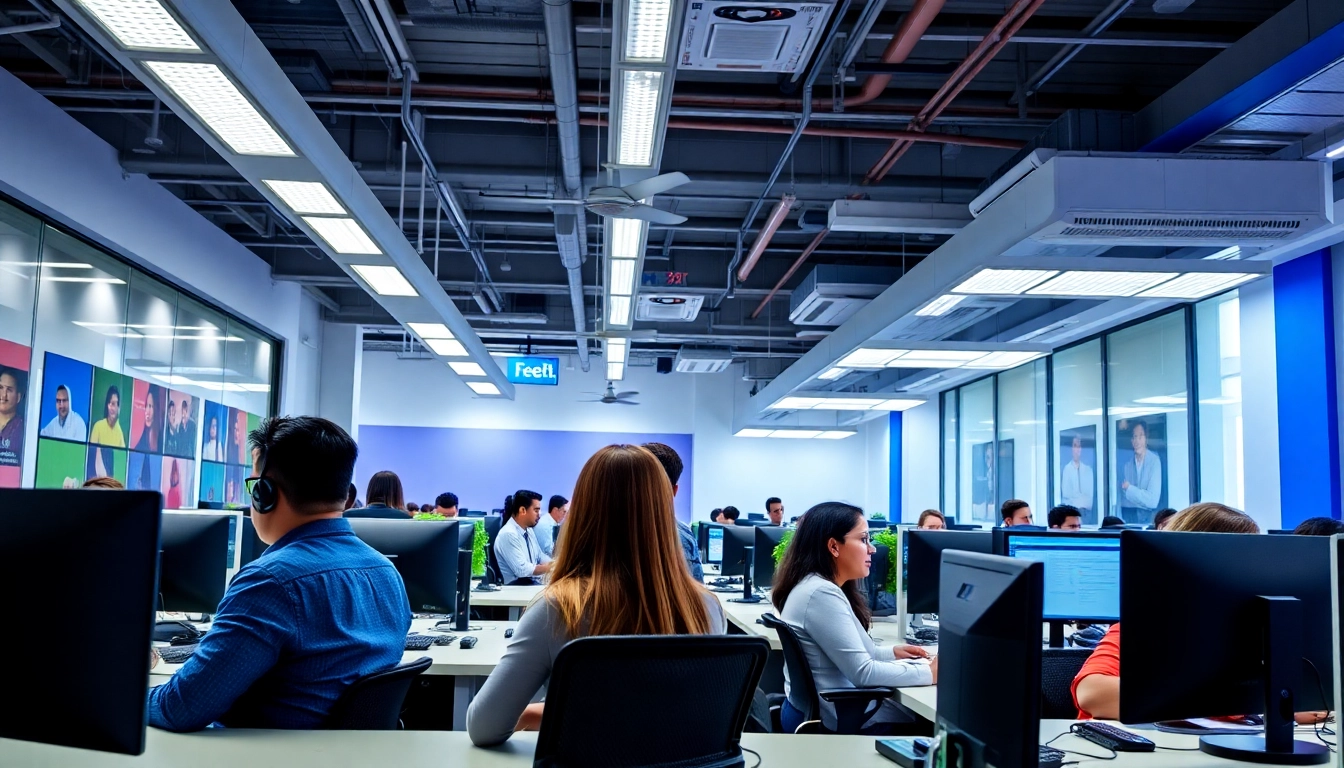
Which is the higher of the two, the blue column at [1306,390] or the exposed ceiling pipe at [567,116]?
the exposed ceiling pipe at [567,116]

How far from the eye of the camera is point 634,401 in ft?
55.0

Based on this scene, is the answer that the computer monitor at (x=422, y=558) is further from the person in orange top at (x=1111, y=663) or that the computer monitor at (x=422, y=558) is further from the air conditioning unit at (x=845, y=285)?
the air conditioning unit at (x=845, y=285)

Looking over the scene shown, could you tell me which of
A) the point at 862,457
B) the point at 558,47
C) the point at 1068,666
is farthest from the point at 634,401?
the point at 1068,666

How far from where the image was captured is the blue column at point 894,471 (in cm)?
1619

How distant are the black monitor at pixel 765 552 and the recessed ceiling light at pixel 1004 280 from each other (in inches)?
70.4

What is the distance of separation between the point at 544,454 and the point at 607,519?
15.0 metres

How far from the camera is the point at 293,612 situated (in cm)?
213

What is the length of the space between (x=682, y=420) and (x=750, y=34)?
13.5 m

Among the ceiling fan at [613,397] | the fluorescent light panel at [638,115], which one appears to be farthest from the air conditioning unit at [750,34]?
the ceiling fan at [613,397]

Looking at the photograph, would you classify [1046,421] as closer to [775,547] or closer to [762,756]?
[775,547]

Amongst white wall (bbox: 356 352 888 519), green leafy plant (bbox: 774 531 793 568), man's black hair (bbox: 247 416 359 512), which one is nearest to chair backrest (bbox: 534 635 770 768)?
man's black hair (bbox: 247 416 359 512)

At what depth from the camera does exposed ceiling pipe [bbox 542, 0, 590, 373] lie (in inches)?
190

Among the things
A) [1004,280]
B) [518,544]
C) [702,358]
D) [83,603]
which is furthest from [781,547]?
[702,358]

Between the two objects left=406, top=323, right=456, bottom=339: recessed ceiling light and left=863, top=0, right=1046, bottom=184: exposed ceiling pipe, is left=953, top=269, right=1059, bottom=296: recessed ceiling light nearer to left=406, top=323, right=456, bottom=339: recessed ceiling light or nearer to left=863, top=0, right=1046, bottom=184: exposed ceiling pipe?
left=863, top=0, right=1046, bottom=184: exposed ceiling pipe
